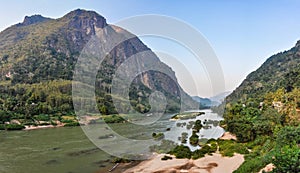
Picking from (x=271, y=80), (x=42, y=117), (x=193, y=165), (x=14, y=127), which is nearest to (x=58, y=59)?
(x=42, y=117)

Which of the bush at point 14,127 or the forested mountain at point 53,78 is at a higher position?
the forested mountain at point 53,78

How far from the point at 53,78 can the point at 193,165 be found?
96.8 m

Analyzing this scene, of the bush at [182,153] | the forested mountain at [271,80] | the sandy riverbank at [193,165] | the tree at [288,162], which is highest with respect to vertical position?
the forested mountain at [271,80]

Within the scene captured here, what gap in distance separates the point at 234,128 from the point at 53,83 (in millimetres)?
78489

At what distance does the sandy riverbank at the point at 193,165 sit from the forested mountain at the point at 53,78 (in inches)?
577

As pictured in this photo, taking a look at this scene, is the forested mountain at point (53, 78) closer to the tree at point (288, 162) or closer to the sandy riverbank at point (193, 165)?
the sandy riverbank at point (193, 165)

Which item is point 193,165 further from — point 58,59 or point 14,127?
point 58,59

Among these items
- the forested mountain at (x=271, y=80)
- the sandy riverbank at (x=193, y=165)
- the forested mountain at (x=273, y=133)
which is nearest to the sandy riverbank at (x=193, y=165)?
the sandy riverbank at (x=193, y=165)

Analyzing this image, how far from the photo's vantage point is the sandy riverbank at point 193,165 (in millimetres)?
21453

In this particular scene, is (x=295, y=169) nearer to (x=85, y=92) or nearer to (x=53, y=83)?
(x=85, y=92)

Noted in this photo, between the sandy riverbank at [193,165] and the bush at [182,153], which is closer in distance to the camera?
the sandy riverbank at [193,165]

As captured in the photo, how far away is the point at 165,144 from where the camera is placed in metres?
32.8

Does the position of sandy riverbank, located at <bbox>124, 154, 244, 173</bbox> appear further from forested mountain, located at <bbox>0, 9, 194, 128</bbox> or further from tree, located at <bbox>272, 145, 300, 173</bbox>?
forested mountain, located at <bbox>0, 9, 194, 128</bbox>

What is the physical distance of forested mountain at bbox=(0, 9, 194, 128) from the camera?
71200mm
